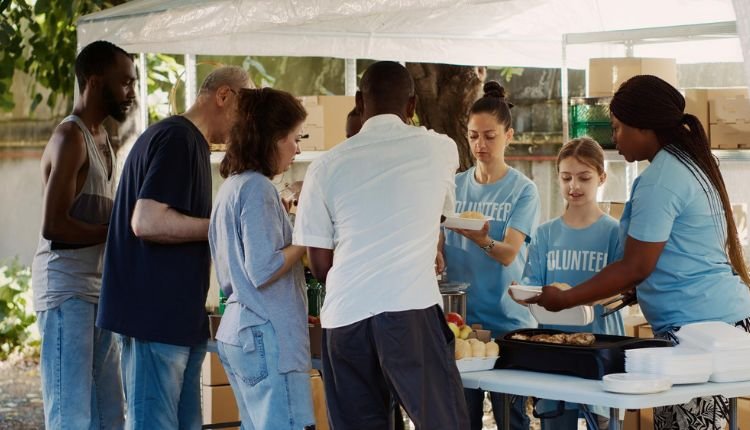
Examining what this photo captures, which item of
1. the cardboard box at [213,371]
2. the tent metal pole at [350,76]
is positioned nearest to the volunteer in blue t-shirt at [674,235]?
the cardboard box at [213,371]

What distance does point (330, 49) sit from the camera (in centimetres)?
622

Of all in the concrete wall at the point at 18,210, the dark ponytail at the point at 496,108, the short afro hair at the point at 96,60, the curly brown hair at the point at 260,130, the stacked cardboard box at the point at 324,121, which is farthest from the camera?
the concrete wall at the point at 18,210

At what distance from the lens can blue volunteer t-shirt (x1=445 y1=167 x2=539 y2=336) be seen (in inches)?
171

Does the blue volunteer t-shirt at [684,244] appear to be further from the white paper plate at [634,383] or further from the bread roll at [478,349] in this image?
the bread roll at [478,349]

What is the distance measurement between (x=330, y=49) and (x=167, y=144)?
8.58 ft

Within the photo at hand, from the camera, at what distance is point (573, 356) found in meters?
3.43

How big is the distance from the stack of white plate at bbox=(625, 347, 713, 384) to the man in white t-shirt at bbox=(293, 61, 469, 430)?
1.65ft

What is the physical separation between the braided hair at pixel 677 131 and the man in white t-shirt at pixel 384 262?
600 mm

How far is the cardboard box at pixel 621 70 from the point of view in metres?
4.91

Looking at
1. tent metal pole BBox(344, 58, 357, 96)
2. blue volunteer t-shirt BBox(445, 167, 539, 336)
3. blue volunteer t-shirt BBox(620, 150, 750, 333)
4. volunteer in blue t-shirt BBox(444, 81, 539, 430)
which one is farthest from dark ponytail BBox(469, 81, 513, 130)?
tent metal pole BBox(344, 58, 357, 96)

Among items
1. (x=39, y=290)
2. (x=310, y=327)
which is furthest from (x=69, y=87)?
(x=310, y=327)

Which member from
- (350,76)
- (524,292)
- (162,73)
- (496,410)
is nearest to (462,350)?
(524,292)

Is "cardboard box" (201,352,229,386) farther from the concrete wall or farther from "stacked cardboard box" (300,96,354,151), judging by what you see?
the concrete wall

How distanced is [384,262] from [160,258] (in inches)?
37.3
